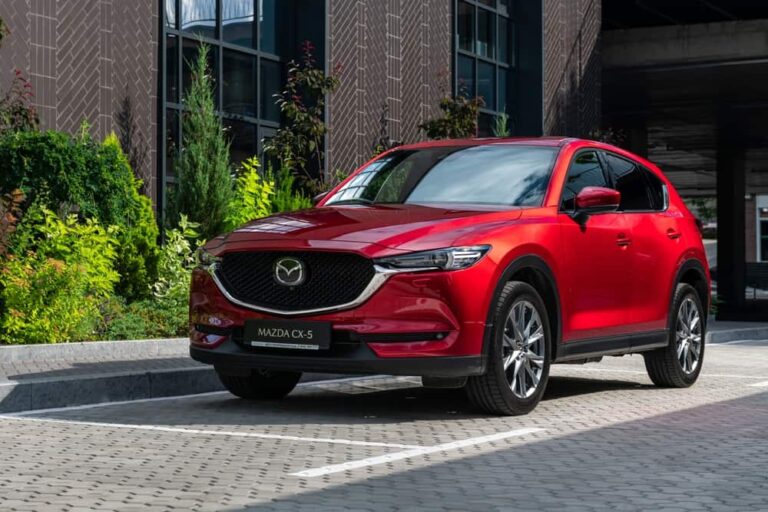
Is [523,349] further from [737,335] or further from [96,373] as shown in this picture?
[737,335]

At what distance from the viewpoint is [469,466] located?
22.4 ft

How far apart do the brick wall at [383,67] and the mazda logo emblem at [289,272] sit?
11.6 meters

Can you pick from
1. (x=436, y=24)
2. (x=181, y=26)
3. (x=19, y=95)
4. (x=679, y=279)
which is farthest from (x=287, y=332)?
(x=436, y=24)

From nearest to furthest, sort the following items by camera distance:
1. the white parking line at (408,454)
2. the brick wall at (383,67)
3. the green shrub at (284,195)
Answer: the white parking line at (408,454)
the green shrub at (284,195)
the brick wall at (383,67)

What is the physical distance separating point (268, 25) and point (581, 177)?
426 inches

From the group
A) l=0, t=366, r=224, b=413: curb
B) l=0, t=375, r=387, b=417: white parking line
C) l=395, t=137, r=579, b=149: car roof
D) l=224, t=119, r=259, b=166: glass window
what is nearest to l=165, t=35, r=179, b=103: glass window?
l=224, t=119, r=259, b=166: glass window

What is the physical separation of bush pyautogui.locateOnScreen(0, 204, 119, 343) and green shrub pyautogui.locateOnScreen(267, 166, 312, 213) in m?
4.29

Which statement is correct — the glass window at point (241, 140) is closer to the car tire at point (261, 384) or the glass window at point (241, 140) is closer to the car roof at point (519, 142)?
the car roof at point (519, 142)

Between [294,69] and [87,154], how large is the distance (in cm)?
599

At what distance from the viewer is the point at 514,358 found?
867 centimetres

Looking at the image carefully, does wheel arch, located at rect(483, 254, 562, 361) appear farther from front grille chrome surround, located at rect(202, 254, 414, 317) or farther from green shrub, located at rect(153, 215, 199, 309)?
green shrub, located at rect(153, 215, 199, 309)

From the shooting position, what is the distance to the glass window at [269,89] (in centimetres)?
1962

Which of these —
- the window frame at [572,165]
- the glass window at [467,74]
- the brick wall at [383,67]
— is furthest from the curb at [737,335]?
the window frame at [572,165]

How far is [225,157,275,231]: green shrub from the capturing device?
1661cm
